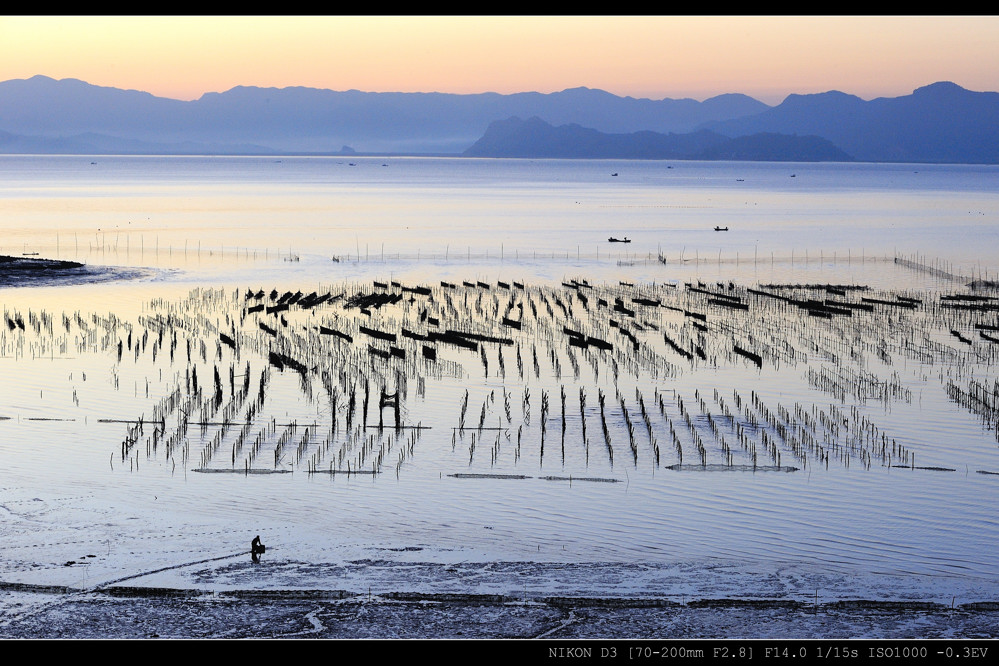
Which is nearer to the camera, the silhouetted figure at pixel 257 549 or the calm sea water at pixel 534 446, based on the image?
the silhouetted figure at pixel 257 549

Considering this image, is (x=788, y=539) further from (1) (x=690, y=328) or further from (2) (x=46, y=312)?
(2) (x=46, y=312)

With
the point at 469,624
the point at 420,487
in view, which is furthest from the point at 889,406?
the point at 469,624

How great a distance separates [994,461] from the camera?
531 inches

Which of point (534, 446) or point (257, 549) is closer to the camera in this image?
point (257, 549)

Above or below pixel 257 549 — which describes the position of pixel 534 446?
above

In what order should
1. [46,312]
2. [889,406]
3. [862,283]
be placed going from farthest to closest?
[862,283] → [46,312] → [889,406]

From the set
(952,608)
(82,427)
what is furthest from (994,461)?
(82,427)

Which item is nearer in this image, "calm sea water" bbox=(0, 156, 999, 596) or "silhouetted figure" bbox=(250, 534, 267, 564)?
"silhouetted figure" bbox=(250, 534, 267, 564)

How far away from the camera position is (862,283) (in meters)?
34.9
